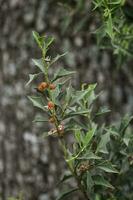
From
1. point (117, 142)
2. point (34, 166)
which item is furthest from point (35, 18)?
point (117, 142)

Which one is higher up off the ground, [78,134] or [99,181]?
[78,134]

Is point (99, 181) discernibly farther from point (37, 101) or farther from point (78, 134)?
point (37, 101)

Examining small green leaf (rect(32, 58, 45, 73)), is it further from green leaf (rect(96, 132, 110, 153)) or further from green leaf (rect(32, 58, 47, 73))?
green leaf (rect(96, 132, 110, 153))

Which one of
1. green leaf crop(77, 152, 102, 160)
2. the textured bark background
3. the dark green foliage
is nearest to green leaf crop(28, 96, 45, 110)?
the dark green foliage

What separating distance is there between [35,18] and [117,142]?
1587 millimetres

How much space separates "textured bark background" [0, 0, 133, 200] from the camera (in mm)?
2760

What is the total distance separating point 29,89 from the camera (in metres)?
2.80

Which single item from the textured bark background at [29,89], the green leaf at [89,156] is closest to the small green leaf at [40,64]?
the green leaf at [89,156]

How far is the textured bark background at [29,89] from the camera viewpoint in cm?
276

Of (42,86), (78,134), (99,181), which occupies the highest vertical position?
(42,86)

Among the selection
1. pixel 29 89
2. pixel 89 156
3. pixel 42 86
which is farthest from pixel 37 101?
pixel 29 89

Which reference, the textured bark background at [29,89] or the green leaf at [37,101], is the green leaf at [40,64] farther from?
the textured bark background at [29,89]

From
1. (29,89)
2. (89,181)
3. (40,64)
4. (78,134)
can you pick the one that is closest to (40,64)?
(40,64)

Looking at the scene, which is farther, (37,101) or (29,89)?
(29,89)
